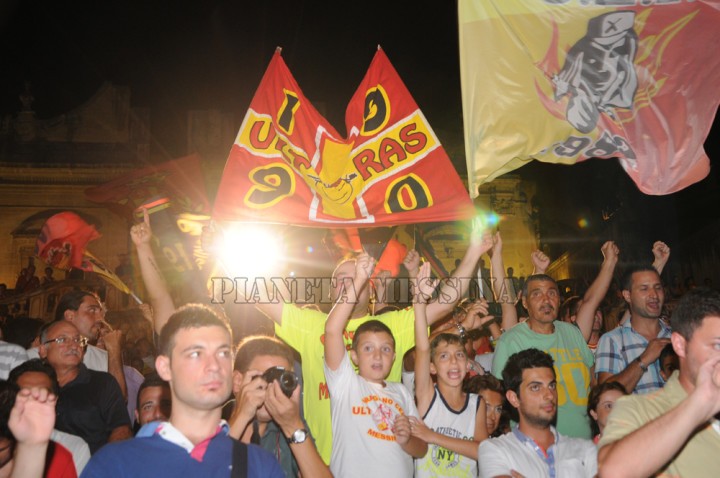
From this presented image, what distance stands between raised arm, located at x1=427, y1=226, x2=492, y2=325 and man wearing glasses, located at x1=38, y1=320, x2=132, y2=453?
2633 millimetres

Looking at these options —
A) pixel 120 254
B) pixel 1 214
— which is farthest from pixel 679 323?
pixel 1 214

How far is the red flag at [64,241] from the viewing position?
791 centimetres

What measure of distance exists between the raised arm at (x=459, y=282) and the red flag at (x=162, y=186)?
15.4 feet

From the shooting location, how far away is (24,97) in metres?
26.4

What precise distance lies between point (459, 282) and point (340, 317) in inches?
57.7

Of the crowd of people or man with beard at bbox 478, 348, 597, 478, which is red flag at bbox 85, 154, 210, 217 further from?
man with beard at bbox 478, 348, 597, 478

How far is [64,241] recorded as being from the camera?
8.02 metres

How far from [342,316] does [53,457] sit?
187 centimetres

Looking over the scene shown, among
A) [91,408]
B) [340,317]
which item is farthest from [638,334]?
[91,408]

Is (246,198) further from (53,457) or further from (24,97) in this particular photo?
(24,97)

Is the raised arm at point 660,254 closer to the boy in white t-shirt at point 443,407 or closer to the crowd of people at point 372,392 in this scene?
the crowd of people at point 372,392

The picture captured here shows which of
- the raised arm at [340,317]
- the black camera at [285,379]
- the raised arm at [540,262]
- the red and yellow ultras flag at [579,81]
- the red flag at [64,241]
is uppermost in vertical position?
the red and yellow ultras flag at [579,81]

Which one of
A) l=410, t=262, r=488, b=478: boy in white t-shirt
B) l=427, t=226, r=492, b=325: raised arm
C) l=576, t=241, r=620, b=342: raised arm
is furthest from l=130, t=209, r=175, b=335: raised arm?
l=576, t=241, r=620, b=342: raised arm

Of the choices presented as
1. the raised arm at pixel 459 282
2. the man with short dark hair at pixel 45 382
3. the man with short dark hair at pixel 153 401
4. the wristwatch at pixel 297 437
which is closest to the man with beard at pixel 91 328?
the man with short dark hair at pixel 153 401
